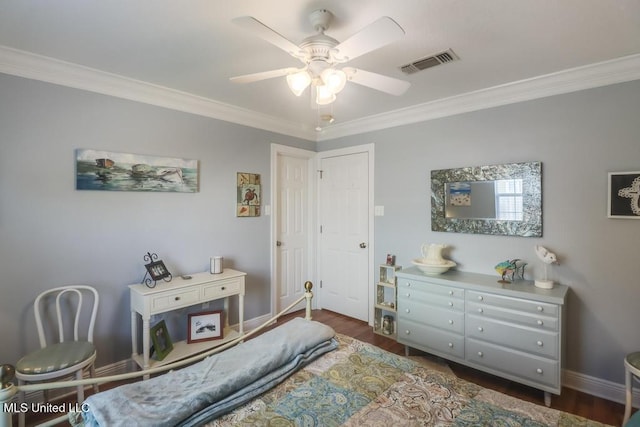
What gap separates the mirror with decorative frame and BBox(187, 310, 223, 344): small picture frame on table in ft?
7.52

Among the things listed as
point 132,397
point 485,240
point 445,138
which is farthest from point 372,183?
point 132,397

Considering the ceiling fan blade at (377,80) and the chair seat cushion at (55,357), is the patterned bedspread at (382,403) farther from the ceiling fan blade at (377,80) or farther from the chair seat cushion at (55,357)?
the ceiling fan blade at (377,80)

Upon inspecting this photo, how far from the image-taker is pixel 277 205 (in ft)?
12.3

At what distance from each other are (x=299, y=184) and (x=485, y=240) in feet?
7.36

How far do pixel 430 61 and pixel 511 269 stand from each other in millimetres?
1766

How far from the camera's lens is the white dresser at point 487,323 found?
2.14 metres

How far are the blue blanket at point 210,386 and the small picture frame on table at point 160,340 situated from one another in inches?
46.8

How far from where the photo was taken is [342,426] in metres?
1.16

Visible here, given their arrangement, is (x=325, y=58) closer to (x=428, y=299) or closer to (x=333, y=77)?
(x=333, y=77)

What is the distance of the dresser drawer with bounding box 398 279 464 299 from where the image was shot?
253 cm

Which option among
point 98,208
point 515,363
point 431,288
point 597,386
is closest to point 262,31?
point 98,208

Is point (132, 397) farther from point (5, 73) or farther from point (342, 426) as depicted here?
point (5, 73)

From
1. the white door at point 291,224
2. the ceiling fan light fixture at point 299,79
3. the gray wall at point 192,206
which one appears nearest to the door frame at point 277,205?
the white door at point 291,224

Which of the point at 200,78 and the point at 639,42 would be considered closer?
the point at 639,42
